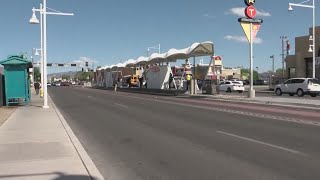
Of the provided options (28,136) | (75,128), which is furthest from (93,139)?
(75,128)

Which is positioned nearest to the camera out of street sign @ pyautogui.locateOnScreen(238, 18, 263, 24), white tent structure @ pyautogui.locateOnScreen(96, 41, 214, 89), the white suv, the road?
the road

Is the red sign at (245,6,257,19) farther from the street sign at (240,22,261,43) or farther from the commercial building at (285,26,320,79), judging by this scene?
the commercial building at (285,26,320,79)

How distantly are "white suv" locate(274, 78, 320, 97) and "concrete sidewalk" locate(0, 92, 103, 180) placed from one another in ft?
102

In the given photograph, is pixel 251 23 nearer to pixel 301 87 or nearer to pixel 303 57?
pixel 301 87

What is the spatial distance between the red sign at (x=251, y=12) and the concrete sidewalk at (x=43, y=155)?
25.3 m

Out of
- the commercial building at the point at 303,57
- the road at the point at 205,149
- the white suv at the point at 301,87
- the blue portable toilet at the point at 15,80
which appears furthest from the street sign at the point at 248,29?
the commercial building at the point at 303,57

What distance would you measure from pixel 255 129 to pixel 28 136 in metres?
6.91

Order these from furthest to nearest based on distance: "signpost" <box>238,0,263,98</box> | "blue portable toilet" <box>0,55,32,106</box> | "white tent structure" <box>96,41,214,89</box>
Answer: "white tent structure" <box>96,41,214,89</box> → "signpost" <box>238,0,263,98</box> → "blue portable toilet" <box>0,55,32,106</box>

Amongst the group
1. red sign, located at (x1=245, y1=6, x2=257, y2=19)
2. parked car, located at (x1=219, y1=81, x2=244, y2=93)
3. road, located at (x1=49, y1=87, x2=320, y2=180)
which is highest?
red sign, located at (x1=245, y1=6, x2=257, y2=19)

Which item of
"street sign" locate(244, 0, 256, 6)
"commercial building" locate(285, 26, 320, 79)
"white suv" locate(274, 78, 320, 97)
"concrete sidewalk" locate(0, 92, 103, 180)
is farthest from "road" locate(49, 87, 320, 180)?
"commercial building" locate(285, 26, 320, 79)

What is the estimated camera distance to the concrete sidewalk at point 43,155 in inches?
331

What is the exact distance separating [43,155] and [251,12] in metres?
30.6

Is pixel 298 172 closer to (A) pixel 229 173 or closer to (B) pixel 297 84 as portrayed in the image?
(A) pixel 229 173

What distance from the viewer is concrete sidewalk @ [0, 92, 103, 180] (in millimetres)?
8405
